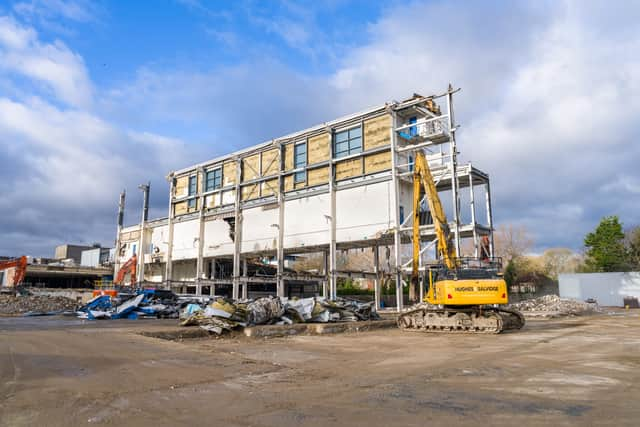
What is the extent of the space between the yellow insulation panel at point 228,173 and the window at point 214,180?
28.4 inches

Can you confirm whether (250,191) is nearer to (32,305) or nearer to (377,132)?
(377,132)

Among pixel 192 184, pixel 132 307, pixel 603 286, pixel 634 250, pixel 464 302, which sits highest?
pixel 192 184

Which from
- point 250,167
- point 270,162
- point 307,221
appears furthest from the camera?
point 250,167

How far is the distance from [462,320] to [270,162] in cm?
2702

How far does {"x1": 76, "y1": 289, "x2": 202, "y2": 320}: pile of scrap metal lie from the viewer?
25.5 meters

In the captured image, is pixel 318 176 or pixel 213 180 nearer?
pixel 318 176

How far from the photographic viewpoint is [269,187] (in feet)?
136

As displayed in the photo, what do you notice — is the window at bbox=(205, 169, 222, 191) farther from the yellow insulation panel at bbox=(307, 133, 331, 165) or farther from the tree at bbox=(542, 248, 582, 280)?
the tree at bbox=(542, 248, 582, 280)

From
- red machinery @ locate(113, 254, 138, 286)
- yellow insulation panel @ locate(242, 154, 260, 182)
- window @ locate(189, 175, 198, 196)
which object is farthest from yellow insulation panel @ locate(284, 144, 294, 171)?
Answer: red machinery @ locate(113, 254, 138, 286)

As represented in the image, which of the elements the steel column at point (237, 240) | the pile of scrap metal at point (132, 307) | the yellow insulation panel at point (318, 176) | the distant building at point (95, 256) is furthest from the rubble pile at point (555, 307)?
the distant building at point (95, 256)

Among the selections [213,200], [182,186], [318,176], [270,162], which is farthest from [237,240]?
[182,186]

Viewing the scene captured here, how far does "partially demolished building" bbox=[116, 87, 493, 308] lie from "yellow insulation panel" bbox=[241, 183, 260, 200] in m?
0.10

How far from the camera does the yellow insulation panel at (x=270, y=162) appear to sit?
40.9m

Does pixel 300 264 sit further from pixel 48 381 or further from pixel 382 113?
pixel 48 381
